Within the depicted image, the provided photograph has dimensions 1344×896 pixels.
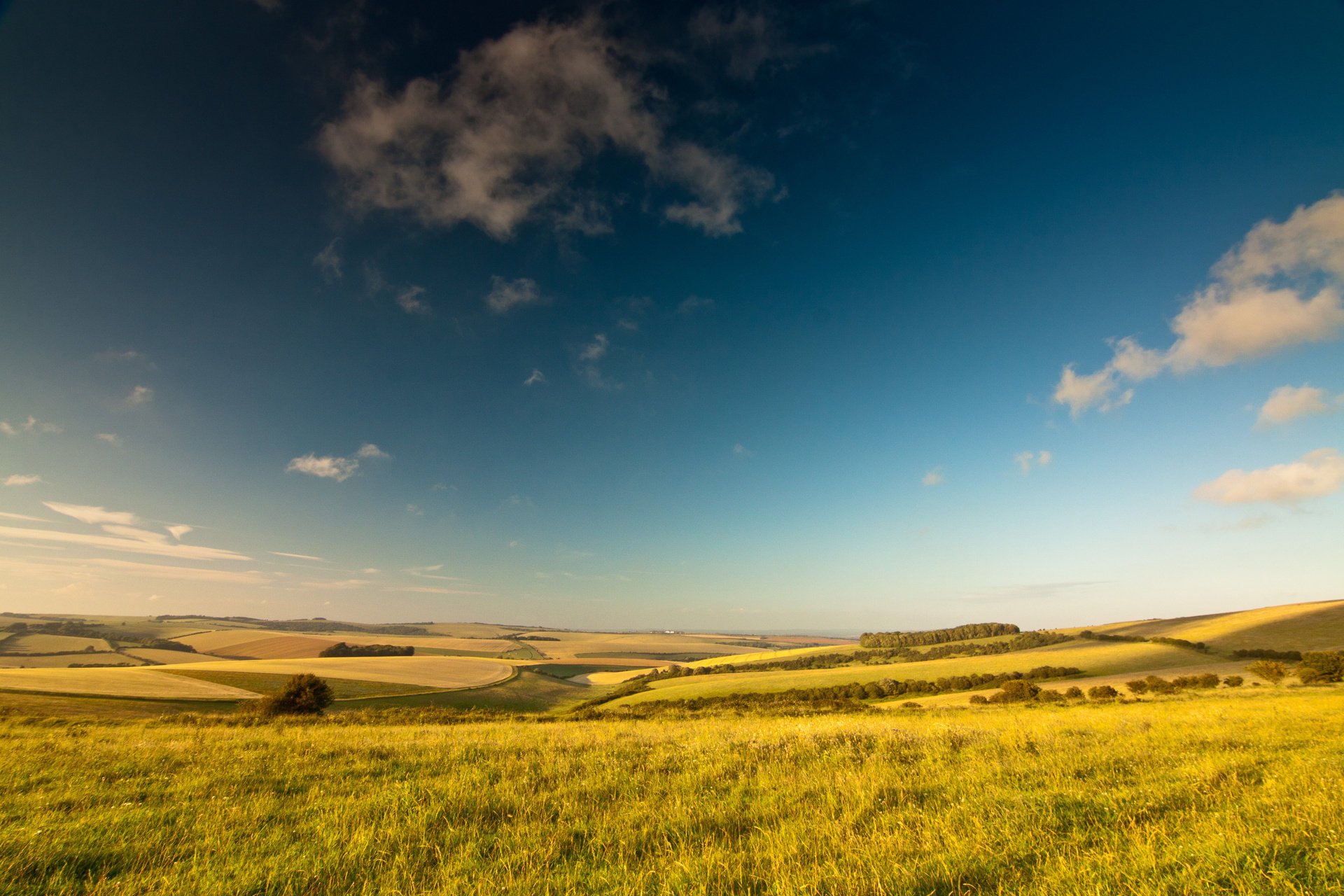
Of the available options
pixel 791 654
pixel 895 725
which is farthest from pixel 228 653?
pixel 895 725

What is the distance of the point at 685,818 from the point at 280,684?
94831 millimetres

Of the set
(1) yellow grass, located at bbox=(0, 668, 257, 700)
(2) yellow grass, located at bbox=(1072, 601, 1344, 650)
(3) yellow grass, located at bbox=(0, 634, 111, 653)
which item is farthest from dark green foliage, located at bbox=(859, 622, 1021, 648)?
(3) yellow grass, located at bbox=(0, 634, 111, 653)

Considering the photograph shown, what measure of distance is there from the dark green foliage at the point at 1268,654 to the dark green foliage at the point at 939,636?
2387 inches

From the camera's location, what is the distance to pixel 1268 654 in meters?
63.0

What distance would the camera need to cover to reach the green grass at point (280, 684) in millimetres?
70312

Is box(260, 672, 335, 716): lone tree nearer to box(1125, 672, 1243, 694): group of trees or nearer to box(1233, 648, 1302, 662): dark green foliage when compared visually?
box(1125, 672, 1243, 694): group of trees

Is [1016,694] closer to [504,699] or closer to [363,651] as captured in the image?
[504,699]

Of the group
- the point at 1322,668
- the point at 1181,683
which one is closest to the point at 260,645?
the point at 1181,683

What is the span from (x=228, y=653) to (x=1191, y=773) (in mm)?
173455

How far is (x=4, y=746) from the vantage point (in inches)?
485

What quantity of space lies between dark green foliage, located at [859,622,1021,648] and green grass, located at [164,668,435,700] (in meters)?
113

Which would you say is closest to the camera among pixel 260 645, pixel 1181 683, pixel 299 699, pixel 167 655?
pixel 1181 683

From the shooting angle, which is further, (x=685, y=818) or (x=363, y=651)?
(x=363, y=651)

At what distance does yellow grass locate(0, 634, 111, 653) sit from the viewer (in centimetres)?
11469
